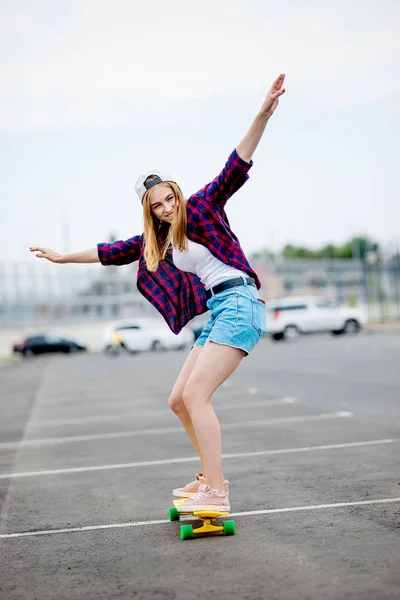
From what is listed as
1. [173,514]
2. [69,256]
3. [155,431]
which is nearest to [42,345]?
[155,431]

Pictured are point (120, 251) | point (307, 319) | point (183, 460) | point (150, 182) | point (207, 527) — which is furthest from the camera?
point (307, 319)

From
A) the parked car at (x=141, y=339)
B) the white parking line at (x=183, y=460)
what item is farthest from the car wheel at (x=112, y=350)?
the white parking line at (x=183, y=460)

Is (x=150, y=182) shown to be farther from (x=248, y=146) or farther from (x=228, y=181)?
(x=248, y=146)

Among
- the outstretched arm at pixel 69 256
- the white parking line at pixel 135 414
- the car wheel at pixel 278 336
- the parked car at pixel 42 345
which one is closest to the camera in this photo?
the outstretched arm at pixel 69 256

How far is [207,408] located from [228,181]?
1208mm

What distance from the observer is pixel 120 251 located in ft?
18.2

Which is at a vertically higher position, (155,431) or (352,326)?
(155,431)

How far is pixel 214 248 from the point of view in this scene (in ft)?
16.0

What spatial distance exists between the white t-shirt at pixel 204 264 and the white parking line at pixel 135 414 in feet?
23.4

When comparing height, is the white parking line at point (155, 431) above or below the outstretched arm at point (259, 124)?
below

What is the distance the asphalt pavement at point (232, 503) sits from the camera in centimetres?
390

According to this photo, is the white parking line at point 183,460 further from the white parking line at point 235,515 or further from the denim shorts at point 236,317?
the denim shorts at point 236,317

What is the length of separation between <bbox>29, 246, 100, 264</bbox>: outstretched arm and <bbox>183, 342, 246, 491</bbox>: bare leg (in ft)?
3.83

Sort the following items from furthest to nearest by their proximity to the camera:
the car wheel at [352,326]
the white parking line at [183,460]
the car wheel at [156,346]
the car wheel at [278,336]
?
the car wheel at [156,346] → the car wheel at [352,326] → the car wheel at [278,336] → the white parking line at [183,460]
